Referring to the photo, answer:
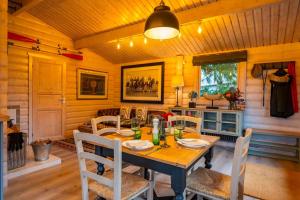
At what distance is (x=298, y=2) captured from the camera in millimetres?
2729

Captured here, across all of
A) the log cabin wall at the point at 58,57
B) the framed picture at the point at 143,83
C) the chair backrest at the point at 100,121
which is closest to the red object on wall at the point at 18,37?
the log cabin wall at the point at 58,57

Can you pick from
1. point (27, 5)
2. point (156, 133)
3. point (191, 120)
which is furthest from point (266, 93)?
point (27, 5)

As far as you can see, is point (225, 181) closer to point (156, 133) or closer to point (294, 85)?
point (156, 133)

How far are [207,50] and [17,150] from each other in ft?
13.9

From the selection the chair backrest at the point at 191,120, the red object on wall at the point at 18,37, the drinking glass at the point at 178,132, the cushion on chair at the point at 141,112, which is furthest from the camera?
the cushion on chair at the point at 141,112

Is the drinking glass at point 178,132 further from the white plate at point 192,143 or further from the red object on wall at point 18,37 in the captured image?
the red object on wall at point 18,37

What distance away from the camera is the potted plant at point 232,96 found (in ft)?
13.0

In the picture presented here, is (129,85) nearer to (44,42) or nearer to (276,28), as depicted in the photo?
(44,42)

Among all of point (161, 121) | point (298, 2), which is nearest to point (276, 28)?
point (298, 2)

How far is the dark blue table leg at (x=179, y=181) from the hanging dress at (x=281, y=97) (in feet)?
11.0

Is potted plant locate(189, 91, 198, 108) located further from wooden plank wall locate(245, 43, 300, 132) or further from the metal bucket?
the metal bucket

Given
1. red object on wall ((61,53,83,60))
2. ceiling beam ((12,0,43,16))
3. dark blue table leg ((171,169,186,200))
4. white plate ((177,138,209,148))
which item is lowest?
dark blue table leg ((171,169,186,200))

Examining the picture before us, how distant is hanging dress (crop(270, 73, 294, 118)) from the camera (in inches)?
143

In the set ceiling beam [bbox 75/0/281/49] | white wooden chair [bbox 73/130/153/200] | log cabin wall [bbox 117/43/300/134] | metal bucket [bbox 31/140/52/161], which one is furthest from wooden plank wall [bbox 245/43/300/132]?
metal bucket [bbox 31/140/52/161]
